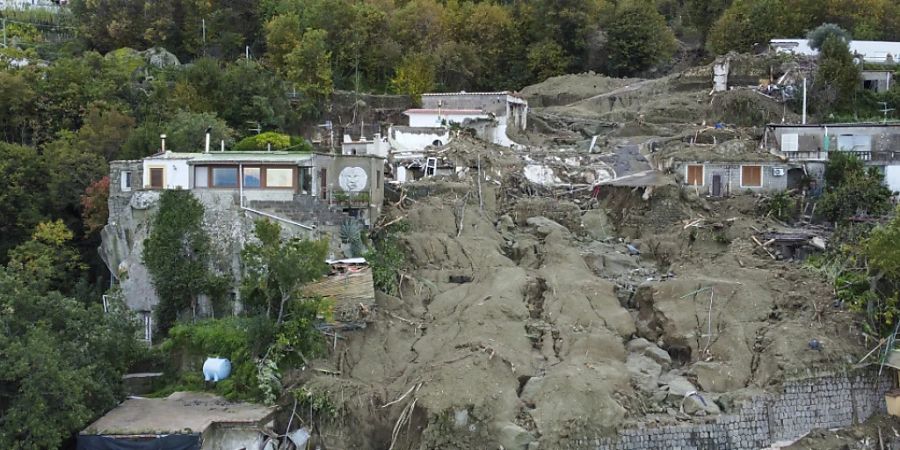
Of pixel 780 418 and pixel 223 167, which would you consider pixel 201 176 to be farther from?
pixel 780 418

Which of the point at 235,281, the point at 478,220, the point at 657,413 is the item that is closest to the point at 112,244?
the point at 235,281

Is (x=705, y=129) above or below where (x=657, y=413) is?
above

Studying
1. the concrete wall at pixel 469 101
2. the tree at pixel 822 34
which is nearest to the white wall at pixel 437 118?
the concrete wall at pixel 469 101

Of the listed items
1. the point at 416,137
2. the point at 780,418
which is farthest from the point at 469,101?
the point at 780,418

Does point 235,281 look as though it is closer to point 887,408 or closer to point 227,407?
point 227,407

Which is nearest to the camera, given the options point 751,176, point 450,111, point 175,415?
point 175,415

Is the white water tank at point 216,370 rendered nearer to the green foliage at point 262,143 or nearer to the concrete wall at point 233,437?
the concrete wall at point 233,437

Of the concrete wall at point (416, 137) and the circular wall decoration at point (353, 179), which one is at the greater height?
the concrete wall at point (416, 137)
